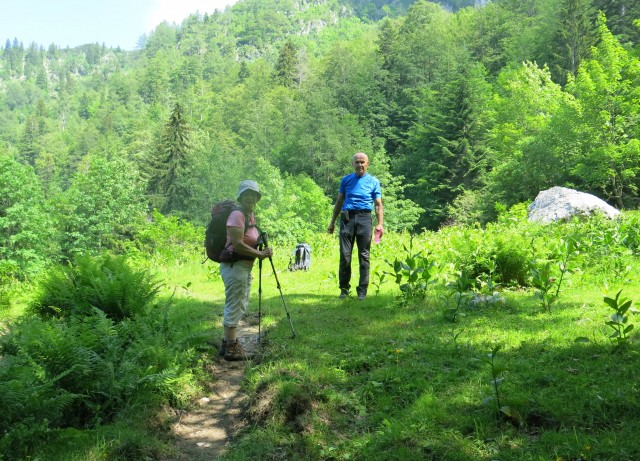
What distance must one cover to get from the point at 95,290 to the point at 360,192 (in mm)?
4305

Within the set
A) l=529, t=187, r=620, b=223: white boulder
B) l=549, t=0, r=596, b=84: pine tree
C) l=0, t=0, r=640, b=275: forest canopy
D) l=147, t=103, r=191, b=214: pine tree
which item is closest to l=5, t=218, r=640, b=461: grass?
l=529, t=187, r=620, b=223: white boulder

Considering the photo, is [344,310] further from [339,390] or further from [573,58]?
[573,58]

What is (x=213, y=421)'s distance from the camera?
4.45 m

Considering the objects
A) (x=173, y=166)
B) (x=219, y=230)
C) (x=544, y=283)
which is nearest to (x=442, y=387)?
(x=544, y=283)

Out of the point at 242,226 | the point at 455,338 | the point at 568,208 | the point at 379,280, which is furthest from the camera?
the point at 568,208

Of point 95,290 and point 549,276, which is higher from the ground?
point 549,276

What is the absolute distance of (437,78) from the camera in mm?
61562

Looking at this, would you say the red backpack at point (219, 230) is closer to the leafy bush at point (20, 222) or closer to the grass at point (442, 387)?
the grass at point (442, 387)

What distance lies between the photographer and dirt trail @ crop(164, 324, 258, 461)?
392cm

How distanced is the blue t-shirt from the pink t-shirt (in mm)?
2361

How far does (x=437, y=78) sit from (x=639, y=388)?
62.9m

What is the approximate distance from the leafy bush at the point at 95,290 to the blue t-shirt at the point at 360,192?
11.2 ft

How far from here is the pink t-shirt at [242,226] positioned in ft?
18.4

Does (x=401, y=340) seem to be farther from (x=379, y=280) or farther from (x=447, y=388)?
(x=379, y=280)
